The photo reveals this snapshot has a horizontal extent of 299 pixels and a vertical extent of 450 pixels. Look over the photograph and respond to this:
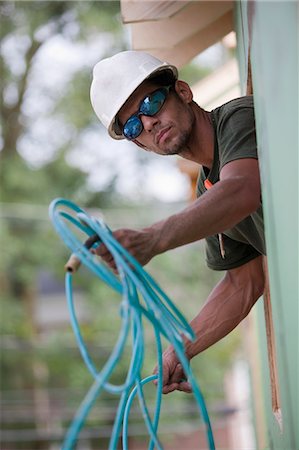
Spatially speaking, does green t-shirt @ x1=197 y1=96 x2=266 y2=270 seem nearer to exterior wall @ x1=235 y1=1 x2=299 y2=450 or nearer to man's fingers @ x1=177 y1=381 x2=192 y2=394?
exterior wall @ x1=235 y1=1 x2=299 y2=450

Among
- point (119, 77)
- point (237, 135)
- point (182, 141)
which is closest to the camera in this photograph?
point (237, 135)

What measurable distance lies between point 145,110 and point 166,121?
0.08m

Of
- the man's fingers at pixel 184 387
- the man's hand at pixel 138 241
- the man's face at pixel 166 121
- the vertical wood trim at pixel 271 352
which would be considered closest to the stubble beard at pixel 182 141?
the man's face at pixel 166 121

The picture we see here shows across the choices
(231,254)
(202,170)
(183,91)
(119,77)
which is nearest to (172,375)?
(231,254)

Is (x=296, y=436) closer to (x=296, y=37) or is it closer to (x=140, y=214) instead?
(x=296, y=37)

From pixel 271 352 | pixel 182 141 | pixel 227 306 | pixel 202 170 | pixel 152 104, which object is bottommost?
pixel 271 352

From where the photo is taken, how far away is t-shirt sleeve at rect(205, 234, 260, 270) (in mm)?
3711

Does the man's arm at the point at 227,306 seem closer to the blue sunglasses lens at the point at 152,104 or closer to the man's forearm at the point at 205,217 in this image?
the blue sunglasses lens at the point at 152,104

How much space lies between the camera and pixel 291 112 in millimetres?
2471

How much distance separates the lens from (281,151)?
98.4 inches

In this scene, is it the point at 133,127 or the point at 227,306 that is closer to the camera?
the point at 133,127

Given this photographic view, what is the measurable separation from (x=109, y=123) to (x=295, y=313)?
2.83 feet

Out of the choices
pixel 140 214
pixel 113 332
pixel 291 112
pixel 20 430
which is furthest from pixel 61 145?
pixel 291 112

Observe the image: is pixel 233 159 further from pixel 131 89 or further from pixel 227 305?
pixel 227 305
